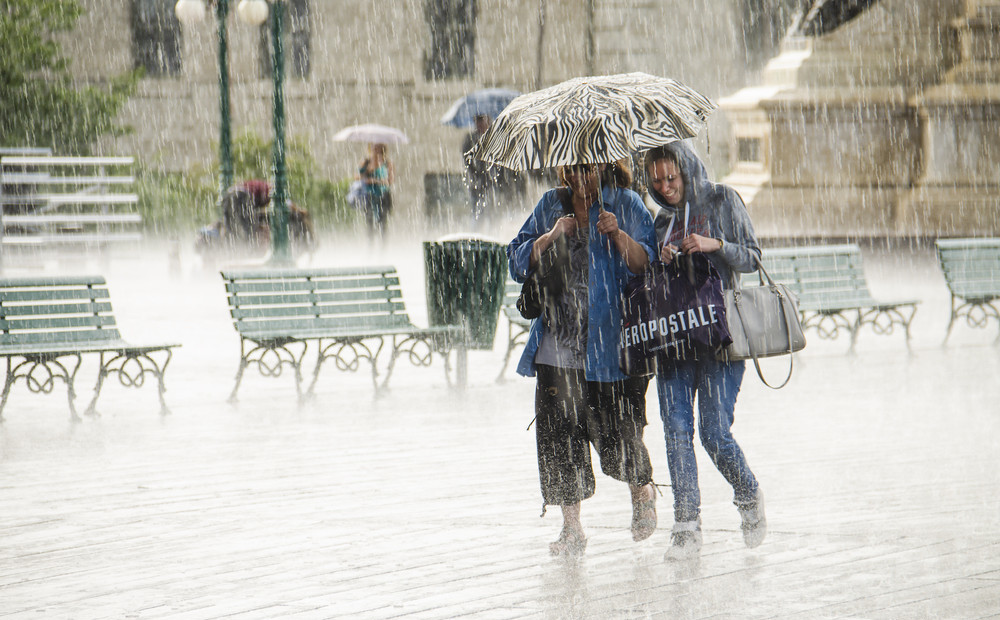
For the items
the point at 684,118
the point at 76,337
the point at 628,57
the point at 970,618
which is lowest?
the point at 970,618

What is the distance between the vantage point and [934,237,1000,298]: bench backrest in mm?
12930

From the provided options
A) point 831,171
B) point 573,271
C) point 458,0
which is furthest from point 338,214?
point 573,271

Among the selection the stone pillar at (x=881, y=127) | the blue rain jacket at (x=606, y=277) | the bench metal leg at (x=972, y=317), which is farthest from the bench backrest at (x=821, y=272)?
the blue rain jacket at (x=606, y=277)

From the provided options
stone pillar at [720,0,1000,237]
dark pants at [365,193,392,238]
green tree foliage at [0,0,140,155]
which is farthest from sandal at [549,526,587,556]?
green tree foliage at [0,0,140,155]

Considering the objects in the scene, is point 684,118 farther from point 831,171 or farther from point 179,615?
point 831,171

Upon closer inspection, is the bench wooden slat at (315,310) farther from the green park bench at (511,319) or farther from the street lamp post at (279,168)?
the street lamp post at (279,168)

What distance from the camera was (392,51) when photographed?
32.5 meters

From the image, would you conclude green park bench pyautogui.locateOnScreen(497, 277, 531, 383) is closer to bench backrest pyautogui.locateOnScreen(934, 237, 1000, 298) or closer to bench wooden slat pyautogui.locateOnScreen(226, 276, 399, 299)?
bench wooden slat pyautogui.locateOnScreen(226, 276, 399, 299)

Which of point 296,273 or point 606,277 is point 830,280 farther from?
point 606,277

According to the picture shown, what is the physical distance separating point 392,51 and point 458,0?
200 cm

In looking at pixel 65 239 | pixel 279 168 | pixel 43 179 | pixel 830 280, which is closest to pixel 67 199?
pixel 43 179

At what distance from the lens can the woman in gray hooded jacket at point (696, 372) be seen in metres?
5.77

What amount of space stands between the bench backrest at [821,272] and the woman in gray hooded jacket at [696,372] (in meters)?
6.69

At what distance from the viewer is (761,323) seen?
18.8 ft
